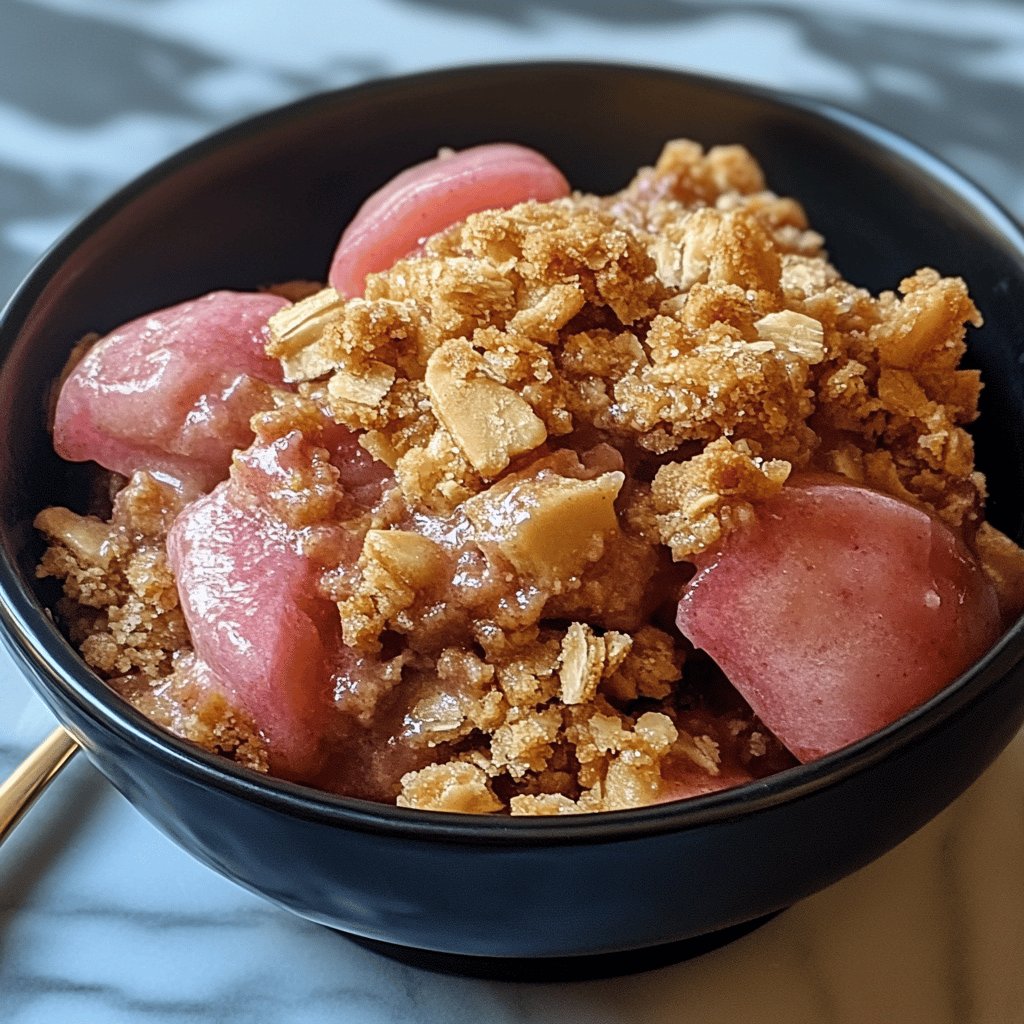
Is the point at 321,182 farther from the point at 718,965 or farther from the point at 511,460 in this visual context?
the point at 718,965

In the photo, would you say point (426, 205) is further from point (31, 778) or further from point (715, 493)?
point (31, 778)

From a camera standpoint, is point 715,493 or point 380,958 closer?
point 715,493

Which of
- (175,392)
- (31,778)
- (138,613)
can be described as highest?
(175,392)

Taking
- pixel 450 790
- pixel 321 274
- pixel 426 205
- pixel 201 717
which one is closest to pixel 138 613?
pixel 201 717

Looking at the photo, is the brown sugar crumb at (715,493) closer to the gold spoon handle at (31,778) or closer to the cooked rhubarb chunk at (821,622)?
→ the cooked rhubarb chunk at (821,622)

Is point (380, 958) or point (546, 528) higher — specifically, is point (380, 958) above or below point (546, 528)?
below
